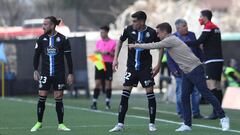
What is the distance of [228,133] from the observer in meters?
14.6

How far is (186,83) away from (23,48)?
15.6 m

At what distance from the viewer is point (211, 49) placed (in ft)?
58.3

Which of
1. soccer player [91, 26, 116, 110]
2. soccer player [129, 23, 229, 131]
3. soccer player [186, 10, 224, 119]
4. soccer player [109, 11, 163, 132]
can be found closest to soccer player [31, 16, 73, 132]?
soccer player [109, 11, 163, 132]

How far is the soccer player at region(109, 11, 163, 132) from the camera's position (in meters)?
15.0

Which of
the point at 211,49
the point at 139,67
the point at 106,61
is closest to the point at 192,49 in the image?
the point at 211,49

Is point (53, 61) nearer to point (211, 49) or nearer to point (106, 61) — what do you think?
point (211, 49)

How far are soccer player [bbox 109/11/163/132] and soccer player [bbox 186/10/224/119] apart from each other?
238 centimetres

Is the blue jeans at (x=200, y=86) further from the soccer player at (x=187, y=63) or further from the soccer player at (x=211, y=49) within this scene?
the soccer player at (x=211, y=49)

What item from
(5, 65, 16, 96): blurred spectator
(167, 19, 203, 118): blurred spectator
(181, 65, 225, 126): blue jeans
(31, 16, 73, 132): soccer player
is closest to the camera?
(181, 65, 225, 126): blue jeans

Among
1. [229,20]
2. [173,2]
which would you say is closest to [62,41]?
[229,20]

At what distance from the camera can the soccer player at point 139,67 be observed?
1502 centimetres

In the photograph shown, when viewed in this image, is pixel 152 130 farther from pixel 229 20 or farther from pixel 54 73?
pixel 229 20

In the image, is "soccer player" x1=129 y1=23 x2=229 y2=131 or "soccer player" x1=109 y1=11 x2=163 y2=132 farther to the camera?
"soccer player" x1=109 y1=11 x2=163 y2=132

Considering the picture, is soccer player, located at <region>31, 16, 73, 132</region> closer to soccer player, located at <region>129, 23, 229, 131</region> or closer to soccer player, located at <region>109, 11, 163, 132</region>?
soccer player, located at <region>109, 11, 163, 132</region>
